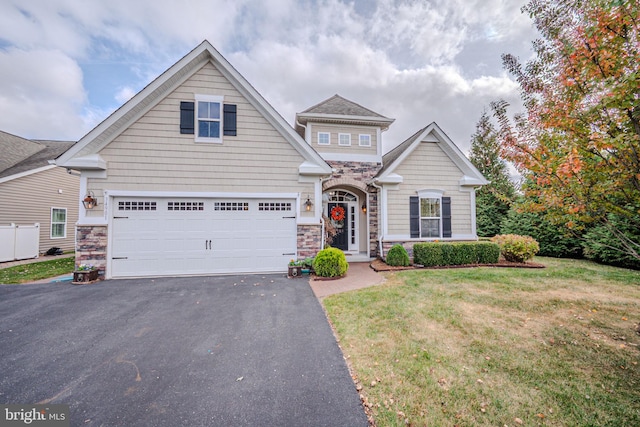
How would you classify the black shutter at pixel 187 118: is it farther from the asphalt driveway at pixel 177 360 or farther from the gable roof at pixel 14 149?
the gable roof at pixel 14 149

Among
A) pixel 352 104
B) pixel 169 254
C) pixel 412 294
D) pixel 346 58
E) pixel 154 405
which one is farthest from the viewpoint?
pixel 346 58

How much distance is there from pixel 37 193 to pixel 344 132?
51.9ft

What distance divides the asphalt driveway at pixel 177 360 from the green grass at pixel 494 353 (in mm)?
489

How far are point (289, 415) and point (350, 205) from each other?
31.6ft

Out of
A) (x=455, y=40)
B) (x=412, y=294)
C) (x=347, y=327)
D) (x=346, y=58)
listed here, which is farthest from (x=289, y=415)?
(x=346, y=58)

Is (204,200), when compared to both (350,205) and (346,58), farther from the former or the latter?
(346,58)

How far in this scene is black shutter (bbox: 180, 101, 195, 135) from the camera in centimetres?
750

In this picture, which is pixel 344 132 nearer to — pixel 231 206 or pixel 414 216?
pixel 414 216

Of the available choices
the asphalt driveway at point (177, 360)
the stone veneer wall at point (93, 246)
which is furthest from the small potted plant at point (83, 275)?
the asphalt driveway at point (177, 360)

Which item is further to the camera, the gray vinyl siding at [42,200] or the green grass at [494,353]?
the gray vinyl siding at [42,200]

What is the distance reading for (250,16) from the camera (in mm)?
11125

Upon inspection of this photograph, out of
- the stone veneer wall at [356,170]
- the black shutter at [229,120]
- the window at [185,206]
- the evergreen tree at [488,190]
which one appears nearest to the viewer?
the window at [185,206]

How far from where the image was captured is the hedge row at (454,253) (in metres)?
8.64

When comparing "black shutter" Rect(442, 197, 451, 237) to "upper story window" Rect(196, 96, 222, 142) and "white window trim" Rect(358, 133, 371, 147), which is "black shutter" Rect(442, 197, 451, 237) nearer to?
"white window trim" Rect(358, 133, 371, 147)
